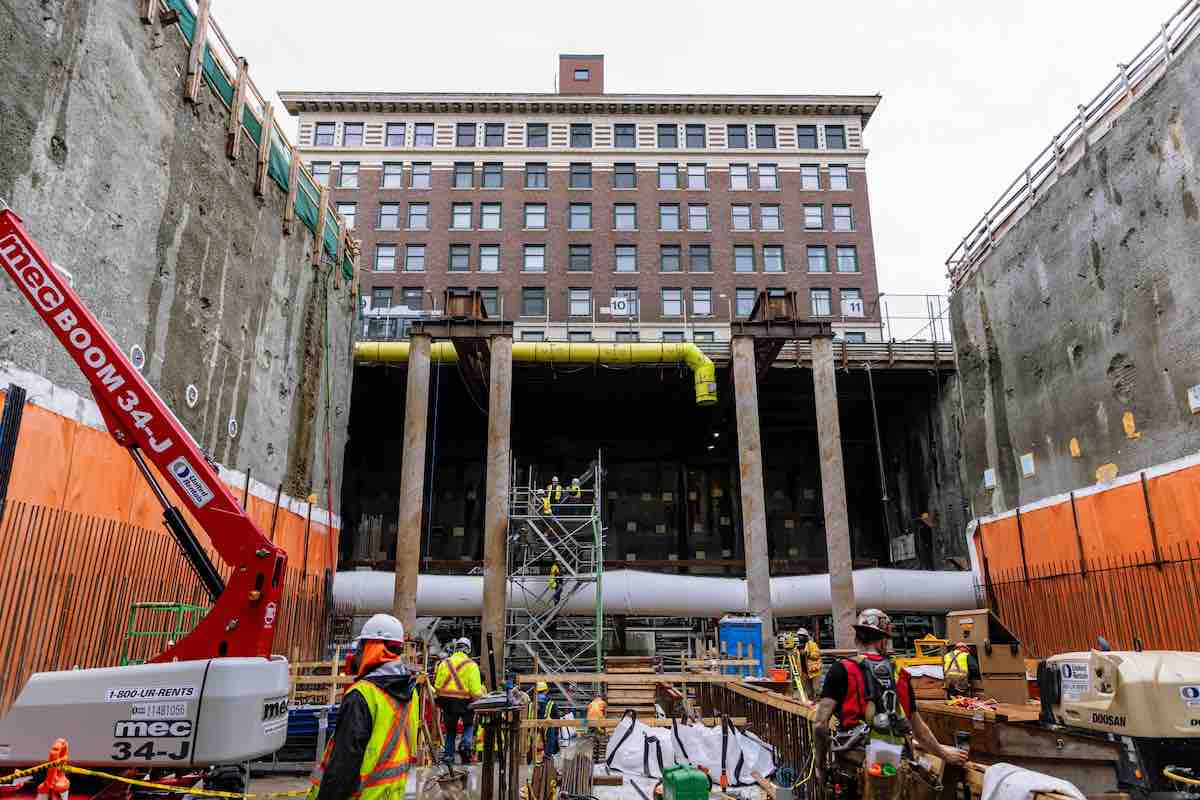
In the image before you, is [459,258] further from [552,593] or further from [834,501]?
[834,501]

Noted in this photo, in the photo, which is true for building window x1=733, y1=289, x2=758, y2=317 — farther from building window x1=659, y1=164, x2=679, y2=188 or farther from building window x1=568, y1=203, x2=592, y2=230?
building window x1=568, y1=203, x2=592, y2=230

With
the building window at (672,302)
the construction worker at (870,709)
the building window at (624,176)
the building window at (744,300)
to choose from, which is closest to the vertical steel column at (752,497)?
the building window at (672,302)

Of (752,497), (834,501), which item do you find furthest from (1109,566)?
(752,497)

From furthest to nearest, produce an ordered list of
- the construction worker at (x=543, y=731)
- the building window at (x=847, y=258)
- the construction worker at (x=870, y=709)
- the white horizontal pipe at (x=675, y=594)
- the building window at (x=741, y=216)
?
the building window at (x=741, y=216), the building window at (x=847, y=258), the white horizontal pipe at (x=675, y=594), the construction worker at (x=543, y=731), the construction worker at (x=870, y=709)

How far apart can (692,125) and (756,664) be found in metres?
32.9

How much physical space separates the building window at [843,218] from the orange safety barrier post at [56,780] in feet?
131

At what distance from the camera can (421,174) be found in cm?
4012

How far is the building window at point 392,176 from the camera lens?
39.8m

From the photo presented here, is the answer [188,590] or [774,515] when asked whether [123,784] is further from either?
[774,515]

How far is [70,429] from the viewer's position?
37.3ft

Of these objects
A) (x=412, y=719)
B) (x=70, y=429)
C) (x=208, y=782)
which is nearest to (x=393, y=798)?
(x=412, y=719)

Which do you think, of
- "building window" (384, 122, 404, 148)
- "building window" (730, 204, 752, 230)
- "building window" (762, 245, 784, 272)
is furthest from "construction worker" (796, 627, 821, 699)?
"building window" (384, 122, 404, 148)

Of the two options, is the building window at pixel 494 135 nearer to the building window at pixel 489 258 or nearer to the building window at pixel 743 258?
the building window at pixel 489 258

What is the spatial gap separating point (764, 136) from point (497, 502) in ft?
97.2
